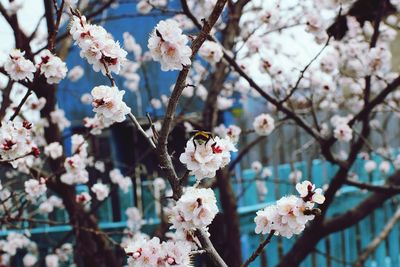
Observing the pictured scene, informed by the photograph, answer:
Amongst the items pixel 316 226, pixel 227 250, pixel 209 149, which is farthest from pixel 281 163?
pixel 209 149

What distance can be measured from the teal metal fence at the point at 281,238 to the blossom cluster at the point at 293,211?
329 centimetres

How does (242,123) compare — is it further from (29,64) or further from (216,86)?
(29,64)

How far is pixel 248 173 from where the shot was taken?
18.0ft

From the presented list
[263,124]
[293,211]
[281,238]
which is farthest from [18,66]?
[281,238]

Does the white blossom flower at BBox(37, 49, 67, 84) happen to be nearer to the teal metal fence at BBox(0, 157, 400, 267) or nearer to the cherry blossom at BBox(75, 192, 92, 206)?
the cherry blossom at BBox(75, 192, 92, 206)

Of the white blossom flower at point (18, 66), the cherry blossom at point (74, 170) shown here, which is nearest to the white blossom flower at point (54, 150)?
the cherry blossom at point (74, 170)

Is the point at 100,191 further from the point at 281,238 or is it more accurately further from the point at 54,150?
the point at 281,238

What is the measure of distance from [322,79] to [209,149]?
3418 millimetres

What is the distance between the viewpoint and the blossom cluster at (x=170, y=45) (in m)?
1.48

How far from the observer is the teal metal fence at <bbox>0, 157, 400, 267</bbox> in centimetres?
489

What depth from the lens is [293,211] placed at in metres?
1.39

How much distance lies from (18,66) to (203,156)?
1.19 meters

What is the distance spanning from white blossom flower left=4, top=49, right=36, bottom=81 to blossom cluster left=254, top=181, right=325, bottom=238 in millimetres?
1299

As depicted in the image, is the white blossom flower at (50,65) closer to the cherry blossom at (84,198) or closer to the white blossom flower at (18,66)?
the white blossom flower at (18,66)
